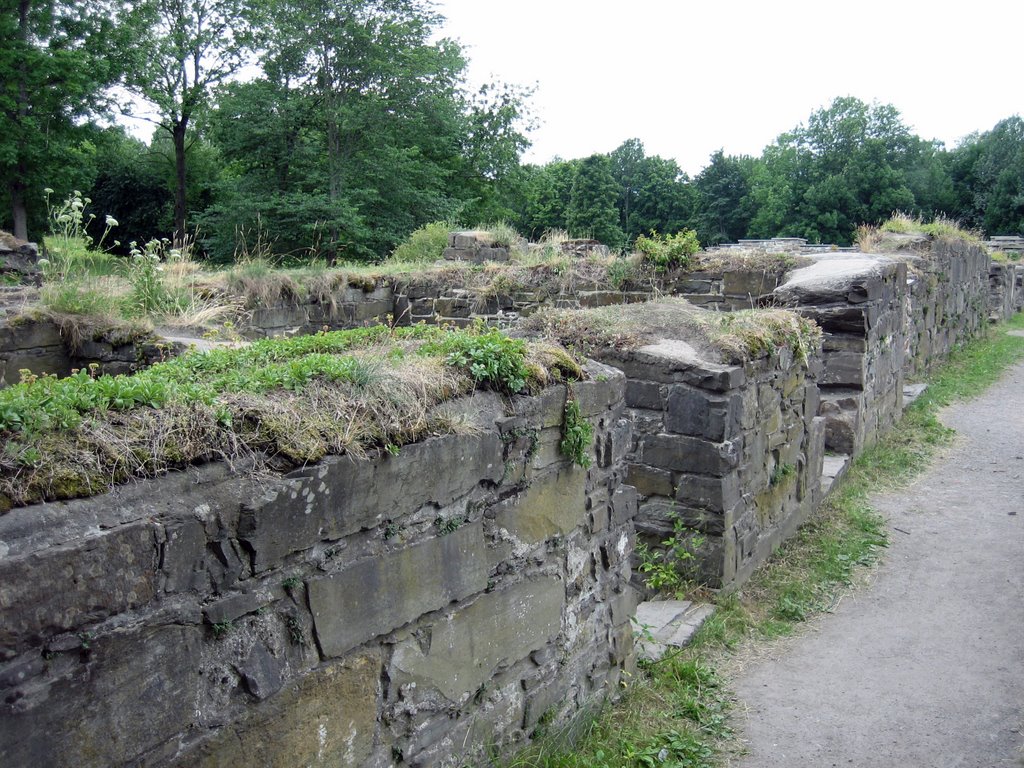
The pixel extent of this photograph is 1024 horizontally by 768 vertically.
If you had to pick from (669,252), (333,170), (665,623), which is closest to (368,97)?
(333,170)

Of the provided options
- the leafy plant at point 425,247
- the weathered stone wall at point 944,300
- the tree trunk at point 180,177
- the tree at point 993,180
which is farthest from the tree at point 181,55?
the tree at point 993,180

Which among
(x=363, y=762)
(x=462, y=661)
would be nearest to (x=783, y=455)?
(x=462, y=661)

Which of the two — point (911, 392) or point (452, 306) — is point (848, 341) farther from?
point (452, 306)

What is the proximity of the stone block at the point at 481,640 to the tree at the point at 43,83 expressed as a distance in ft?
75.0

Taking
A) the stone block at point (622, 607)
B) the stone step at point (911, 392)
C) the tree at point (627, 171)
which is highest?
the tree at point (627, 171)

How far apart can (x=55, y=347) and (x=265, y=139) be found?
67.2 ft

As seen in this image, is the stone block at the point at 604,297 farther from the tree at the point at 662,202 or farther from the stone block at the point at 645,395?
the tree at the point at 662,202

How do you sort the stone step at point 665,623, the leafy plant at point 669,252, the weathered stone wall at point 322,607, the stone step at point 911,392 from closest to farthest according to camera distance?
the weathered stone wall at point 322,607 < the stone step at point 665,623 < the leafy plant at point 669,252 < the stone step at point 911,392

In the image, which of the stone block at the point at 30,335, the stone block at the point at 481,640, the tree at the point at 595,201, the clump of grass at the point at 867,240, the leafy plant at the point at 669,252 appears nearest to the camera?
the stone block at the point at 481,640

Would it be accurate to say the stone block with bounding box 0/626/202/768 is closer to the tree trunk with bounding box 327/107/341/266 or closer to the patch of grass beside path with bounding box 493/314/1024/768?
the patch of grass beside path with bounding box 493/314/1024/768

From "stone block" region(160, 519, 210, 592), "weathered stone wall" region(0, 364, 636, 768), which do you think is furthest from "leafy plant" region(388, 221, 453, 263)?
"stone block" region(160, 519, 210, 592)

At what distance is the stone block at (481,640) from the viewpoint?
307cm

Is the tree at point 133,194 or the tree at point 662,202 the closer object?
the tree at point 133,194

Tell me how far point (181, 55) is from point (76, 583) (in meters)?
30.1
